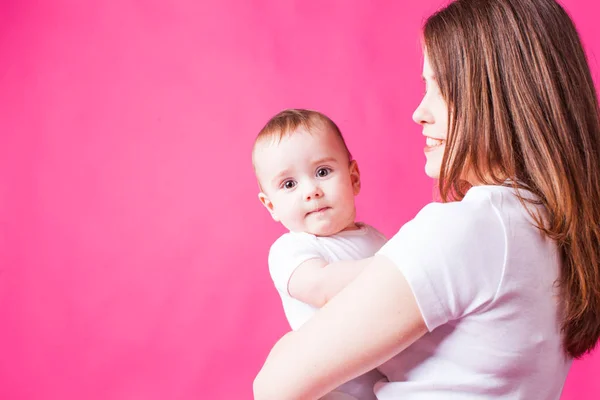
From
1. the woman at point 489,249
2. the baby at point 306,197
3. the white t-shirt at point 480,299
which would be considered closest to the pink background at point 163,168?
the baby at point 306,197

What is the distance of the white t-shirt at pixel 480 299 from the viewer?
0.90 metres

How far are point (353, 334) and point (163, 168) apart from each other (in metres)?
1.88

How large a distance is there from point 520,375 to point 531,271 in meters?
0.17

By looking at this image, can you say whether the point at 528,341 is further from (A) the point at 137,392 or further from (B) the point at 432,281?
(A) the point at 137,392

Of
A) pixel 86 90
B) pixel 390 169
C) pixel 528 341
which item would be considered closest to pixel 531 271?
pixel 528 341

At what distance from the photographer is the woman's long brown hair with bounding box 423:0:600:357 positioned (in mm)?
1025

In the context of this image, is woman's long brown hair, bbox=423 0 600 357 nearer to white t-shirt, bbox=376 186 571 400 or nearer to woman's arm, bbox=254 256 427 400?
white t-shirt, bbox=376 186 571 400

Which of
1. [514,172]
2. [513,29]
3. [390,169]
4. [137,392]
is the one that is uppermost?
[513,29]

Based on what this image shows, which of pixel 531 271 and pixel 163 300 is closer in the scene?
pixel 531 271

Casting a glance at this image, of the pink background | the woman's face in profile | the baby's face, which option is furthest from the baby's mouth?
the pink background

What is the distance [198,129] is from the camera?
106 inches

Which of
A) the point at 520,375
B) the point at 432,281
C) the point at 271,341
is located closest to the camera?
the point at 432,281

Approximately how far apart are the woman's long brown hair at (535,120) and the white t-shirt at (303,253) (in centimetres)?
32

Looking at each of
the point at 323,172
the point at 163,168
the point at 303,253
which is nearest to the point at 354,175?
the point at 323,172
